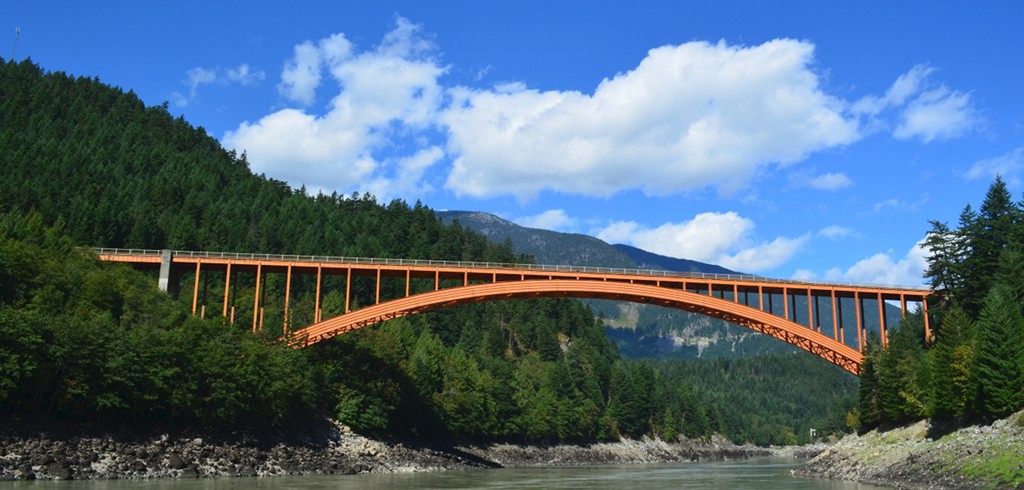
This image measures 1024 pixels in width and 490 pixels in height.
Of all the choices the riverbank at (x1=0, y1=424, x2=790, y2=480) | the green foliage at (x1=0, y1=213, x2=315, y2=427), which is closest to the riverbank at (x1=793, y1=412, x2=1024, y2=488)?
the riverbank at (x1=0, y1=424, x2=790, y2=480)

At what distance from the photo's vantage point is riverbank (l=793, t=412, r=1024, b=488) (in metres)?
31.7

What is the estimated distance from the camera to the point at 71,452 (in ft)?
115


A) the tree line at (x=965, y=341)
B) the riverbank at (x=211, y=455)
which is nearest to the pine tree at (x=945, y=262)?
the tree line at (x=965, y=341)

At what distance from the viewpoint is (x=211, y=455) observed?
41.1 metres

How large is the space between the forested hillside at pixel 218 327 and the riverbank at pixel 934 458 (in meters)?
28.8

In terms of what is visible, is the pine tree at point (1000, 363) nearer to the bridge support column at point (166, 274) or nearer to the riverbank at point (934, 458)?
the riverbank at point (934, 458)

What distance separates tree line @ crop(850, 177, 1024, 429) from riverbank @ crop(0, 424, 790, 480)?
27098 millimetres

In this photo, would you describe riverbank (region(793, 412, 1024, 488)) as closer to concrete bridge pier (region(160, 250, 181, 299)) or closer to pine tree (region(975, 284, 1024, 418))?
pine tree (region(975, 284, 1024, 418))

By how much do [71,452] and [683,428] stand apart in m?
87.3

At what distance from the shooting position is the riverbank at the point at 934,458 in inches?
1248

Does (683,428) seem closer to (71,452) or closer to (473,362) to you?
(473,362)

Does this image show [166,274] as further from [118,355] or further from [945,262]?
[945,262]

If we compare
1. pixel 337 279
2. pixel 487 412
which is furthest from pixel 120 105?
pixel 487 412

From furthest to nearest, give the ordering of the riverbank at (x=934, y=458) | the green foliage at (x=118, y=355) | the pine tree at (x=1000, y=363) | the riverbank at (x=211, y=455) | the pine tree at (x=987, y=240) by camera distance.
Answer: the pine tree at (x=987, y=240) < the pine tree at (x=1000, y=363) < the green foliage at (x=118, y=355) < the riverbank at (x=211, y=455) < the riverbank at (x=934, y=458)
